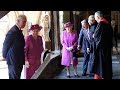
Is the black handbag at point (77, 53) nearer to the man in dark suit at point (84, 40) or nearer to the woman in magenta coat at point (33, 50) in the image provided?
the man in dark suit at point (84, 40)

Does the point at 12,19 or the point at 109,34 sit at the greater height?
the point at 12,19

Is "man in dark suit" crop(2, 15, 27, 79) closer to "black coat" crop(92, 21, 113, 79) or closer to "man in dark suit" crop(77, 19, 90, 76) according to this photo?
"man in dark suit" crop(77, 19, 90, 76)

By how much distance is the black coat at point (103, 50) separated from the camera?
193 centimetres

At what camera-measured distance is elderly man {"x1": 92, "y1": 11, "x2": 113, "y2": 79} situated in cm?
193

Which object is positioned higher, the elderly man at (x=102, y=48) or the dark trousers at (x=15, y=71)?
the elderly man at (x=102, y=48)

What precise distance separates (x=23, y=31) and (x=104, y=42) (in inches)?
24.9

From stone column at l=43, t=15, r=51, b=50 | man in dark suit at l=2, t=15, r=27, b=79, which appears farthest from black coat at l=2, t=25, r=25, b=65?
stone column at l=43, t=15, r=51, b=50

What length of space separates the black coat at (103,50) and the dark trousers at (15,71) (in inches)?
23.2

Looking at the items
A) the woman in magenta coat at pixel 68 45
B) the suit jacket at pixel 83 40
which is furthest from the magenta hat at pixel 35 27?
the suit jacket at pixel 83 40

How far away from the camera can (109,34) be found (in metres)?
1.93

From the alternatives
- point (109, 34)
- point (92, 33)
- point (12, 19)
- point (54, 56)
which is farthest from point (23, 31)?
point (109, 34)

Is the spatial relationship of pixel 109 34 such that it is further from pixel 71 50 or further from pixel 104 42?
pixel 71 50

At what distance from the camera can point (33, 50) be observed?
203 cm
